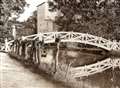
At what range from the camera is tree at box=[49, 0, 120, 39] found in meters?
3.56

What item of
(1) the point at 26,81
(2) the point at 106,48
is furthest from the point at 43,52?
(2) the point at 106,48

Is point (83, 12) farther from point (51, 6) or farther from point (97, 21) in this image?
point (51, 6)

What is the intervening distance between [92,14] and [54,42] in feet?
2.55

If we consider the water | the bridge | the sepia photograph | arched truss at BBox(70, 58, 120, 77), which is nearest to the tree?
the sepia photograph

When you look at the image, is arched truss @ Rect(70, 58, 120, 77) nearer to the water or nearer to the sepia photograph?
the sepia photograph

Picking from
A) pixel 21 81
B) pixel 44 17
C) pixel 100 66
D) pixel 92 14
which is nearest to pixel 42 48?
pixel 44 17

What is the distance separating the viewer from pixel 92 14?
3.68 meters

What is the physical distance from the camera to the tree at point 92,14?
3.56m

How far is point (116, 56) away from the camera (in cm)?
381

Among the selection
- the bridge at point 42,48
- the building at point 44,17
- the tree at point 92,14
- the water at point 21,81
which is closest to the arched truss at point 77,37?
the bridge at point 42,48

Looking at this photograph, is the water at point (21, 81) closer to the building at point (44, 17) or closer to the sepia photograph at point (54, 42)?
the sepia photograph at point (54, 42)

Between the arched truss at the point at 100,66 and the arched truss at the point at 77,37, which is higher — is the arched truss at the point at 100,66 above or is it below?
below

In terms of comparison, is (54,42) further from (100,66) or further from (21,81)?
(21,81)

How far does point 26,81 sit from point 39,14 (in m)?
1.17
